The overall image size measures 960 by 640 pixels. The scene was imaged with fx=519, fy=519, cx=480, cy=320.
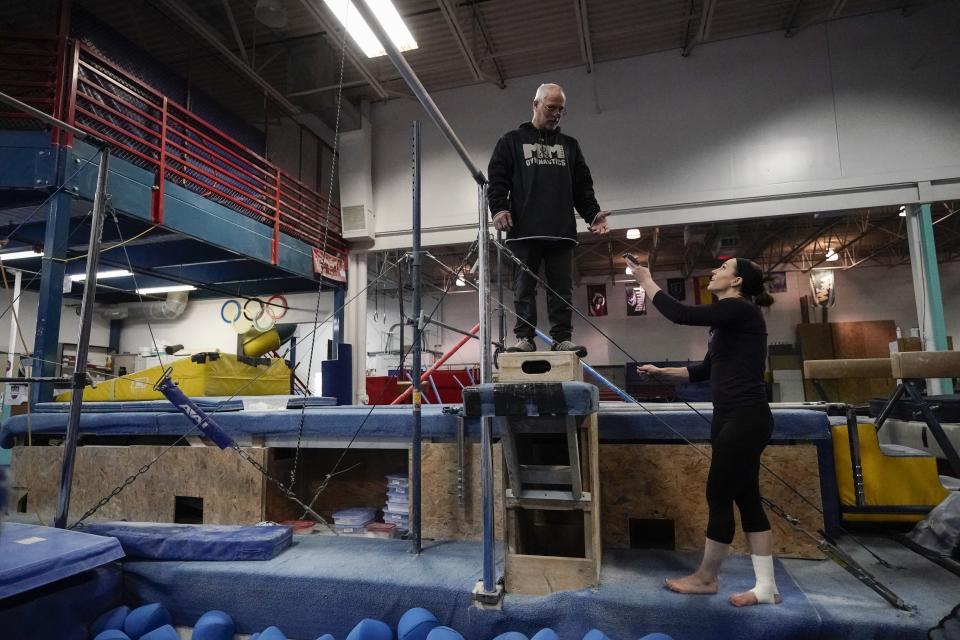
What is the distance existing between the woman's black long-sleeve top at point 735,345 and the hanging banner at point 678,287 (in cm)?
1347

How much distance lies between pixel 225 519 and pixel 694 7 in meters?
8.63

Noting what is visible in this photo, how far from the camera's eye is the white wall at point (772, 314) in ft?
46.3

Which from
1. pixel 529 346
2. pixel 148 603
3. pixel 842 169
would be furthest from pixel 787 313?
pixel 148 603

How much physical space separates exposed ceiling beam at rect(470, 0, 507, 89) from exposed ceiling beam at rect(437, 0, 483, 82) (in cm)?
27

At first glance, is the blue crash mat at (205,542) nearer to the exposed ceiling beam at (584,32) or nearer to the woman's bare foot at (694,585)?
the woman's bare foot at (694,585)

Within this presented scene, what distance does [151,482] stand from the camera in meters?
3.46

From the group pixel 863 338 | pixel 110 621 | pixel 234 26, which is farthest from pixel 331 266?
pixel 863 338

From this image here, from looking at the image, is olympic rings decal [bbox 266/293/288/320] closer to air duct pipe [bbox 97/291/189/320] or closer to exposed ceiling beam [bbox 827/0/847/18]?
air duct pipe [bbox 97/291/189/320]

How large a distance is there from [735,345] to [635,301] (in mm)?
12892

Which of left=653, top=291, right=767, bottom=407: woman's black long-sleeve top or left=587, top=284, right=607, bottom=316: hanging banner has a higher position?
left=587, top=284, right=607, bottom=316: hanging banner

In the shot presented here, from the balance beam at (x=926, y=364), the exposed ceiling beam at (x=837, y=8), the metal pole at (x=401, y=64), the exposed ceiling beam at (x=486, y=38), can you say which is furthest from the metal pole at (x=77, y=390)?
the exposed ceiling beam at (x=837, y=8)

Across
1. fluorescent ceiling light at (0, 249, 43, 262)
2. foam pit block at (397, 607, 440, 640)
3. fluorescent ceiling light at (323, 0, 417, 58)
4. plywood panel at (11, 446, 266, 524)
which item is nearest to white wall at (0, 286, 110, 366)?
fluorescent ceiling light at (0, 249, 43, 262)

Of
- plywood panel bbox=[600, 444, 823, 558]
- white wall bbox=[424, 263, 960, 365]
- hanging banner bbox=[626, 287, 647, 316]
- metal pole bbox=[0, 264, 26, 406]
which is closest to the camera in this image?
plywood panel bbox=[600, 444, 823, 558]

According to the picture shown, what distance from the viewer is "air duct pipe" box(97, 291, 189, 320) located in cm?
Result: 1223
